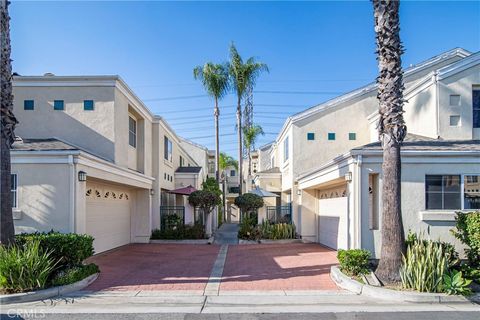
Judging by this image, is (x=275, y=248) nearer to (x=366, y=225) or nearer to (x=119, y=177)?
(x=366, y=225)

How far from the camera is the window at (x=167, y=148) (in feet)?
71.1

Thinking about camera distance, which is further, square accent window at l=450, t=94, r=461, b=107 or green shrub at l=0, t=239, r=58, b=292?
square accent window at l=450, t=94, r=461, b=107

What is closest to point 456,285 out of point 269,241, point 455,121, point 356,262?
point 356,262

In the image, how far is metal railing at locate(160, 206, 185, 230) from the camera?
1952cm

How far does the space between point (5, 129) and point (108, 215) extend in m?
7.08

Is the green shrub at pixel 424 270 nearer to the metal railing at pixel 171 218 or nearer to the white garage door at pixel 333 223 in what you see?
the white garage door at pixel 333 223

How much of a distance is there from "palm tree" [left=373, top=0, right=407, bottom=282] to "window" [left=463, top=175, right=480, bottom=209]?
13.1 feet

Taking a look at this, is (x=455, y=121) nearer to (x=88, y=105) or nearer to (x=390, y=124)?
(x=390, y=124)

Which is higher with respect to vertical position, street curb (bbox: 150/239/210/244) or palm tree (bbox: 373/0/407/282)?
palm tree (bbox: 373/0/407/282)

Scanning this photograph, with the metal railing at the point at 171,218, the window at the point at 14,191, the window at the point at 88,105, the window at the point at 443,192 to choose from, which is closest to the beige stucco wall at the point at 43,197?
the window at the point at 14,191

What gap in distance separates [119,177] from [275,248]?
24.1 ft

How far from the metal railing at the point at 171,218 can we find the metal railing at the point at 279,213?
5.06 meters

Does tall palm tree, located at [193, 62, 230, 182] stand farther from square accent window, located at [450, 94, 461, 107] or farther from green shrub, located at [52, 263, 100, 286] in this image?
green shrub, located at [52, 263, 100, 286]

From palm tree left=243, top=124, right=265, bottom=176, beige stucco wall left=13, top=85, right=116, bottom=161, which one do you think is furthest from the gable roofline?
palm tree left=243, top=124, right=265, bottom=176
